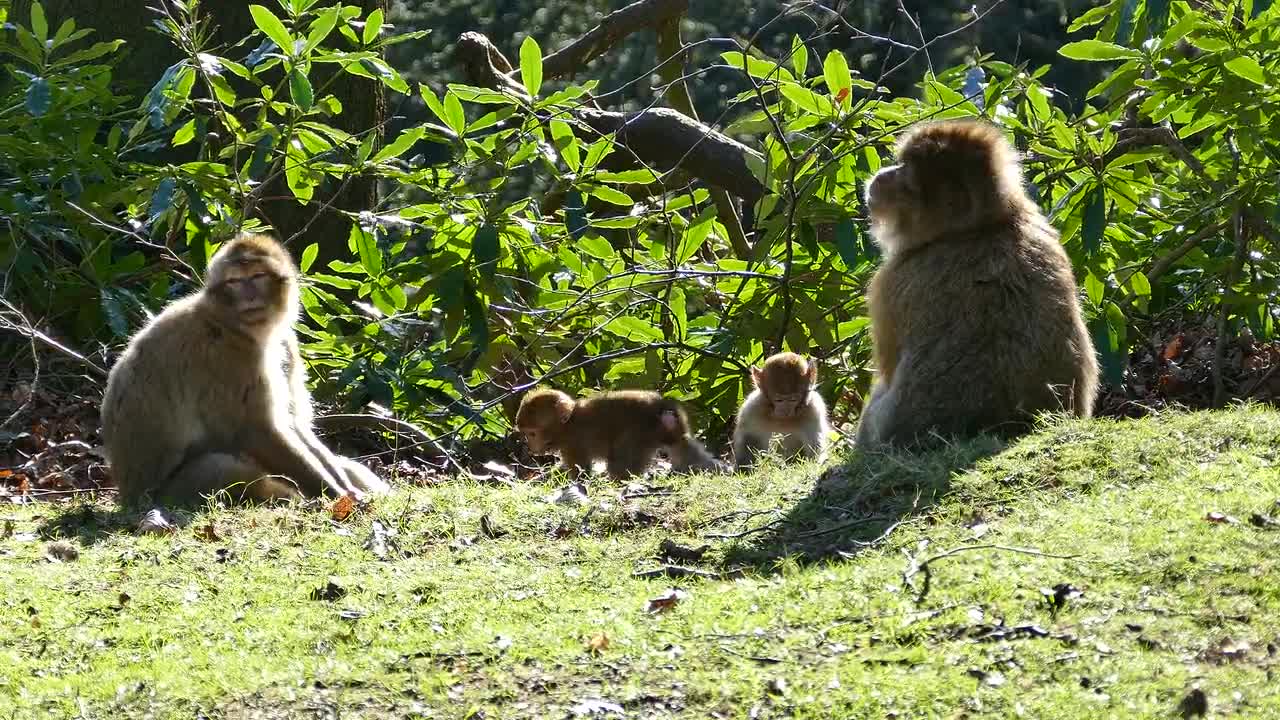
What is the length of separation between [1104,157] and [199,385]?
5.40 m

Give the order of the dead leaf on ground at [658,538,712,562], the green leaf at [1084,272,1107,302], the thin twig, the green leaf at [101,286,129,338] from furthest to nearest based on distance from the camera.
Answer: the green leaf at [101,286,129,338] < the green leaf at [1084,272,1107,302] < the dead leaf on ground at [658,538,712,562] < the thin twig

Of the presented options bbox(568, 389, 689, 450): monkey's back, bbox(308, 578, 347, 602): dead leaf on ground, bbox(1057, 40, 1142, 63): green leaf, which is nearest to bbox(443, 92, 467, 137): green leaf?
bbox(568, 389, 689, 450): monkey's back

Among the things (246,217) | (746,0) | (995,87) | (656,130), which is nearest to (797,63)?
(995,87)

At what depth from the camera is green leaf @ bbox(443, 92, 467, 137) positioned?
27.6ft

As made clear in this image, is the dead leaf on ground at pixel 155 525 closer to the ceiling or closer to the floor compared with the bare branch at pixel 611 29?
closer to the floor

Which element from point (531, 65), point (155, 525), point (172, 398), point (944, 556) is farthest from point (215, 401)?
point (944, 556)

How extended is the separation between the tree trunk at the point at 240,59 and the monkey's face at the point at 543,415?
10.1 ft

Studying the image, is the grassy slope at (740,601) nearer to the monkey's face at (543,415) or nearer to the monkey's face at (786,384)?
the monkey's face at (786,384)

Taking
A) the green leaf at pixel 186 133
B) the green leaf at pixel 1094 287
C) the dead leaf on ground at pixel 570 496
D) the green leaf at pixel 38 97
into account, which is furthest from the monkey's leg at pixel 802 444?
the green leaf at pixel 38 97

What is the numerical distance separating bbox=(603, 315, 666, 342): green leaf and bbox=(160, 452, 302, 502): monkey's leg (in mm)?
2697

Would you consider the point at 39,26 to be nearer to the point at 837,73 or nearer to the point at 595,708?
the point at 837,73

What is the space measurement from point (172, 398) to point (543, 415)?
84.1 inches

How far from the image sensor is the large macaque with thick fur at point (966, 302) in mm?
6371

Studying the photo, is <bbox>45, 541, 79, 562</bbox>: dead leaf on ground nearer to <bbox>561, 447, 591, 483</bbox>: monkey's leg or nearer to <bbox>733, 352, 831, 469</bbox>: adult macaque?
<bbox>561, 447, 591, 483</bbox>: monkey's leg
